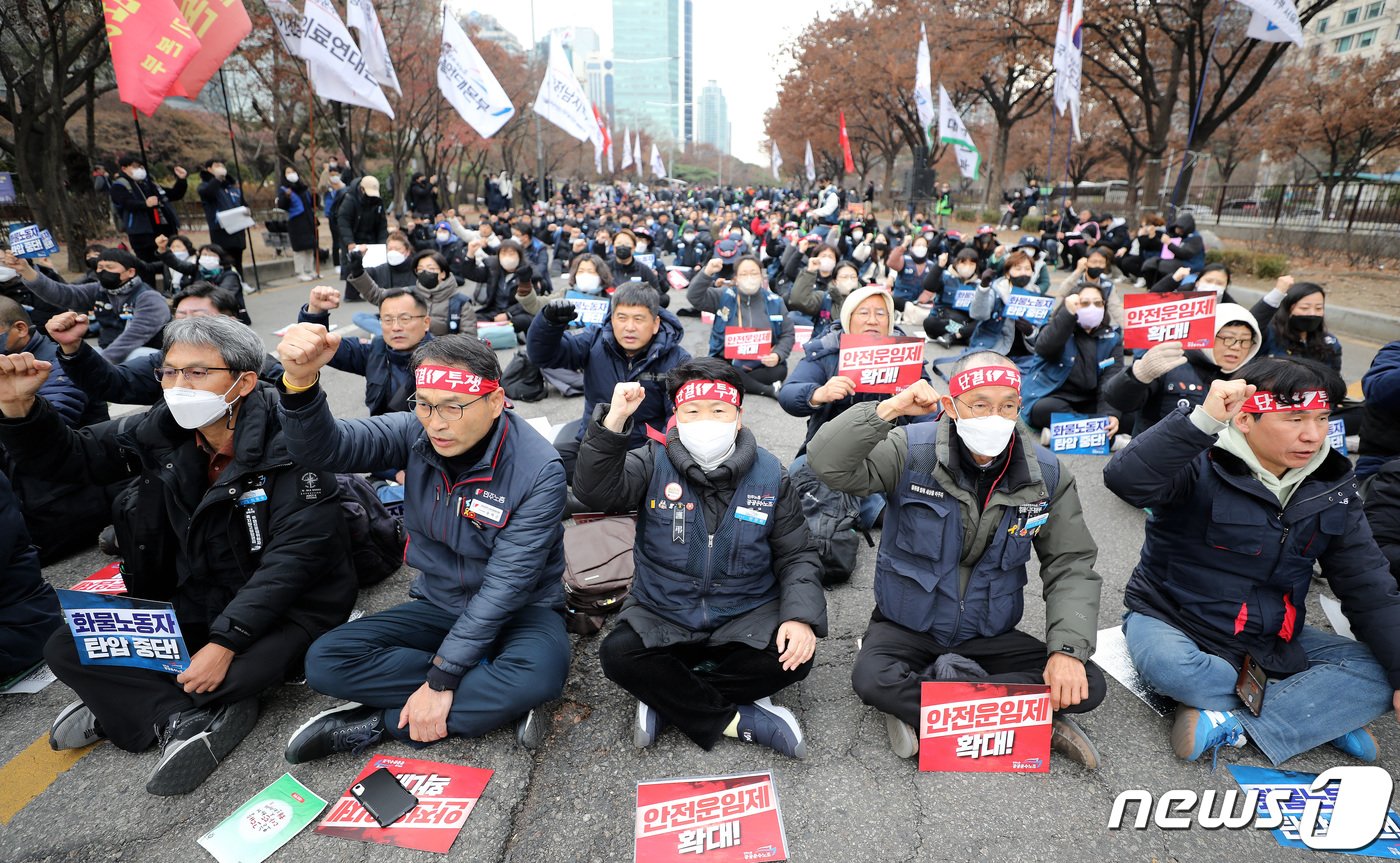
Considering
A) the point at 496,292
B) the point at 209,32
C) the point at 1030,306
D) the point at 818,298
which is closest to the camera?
the point at 1030,306

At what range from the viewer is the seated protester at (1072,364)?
5.81 metres

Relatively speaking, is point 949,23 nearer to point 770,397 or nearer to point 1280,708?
point 770,397

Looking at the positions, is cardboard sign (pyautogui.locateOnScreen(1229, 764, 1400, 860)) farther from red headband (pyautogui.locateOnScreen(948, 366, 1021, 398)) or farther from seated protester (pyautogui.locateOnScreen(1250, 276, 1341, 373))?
seated protester (pyautogui.locateOnScreen(1250, 276, 1341, 373))

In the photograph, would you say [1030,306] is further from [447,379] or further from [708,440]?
[447,379]

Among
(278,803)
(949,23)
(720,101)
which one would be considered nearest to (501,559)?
(278,803)

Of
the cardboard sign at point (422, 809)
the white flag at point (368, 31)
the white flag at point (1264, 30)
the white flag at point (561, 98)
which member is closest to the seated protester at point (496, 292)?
the white flag at point (368, 31)

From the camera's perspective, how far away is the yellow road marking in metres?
2.46

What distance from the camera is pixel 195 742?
2479 mm

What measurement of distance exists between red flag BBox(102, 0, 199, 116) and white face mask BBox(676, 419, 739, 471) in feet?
24.4

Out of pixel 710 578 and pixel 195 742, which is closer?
pixel 195 742

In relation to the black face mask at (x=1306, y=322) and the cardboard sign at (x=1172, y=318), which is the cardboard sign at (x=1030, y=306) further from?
the cardboard sign at (x=1172, y=318)

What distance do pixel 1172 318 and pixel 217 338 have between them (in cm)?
481

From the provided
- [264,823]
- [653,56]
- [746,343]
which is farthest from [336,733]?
[653,56]

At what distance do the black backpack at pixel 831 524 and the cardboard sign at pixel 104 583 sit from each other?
11.7 ft
